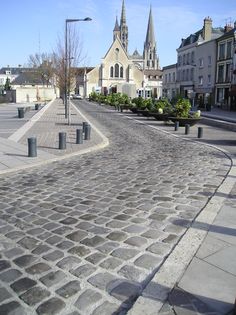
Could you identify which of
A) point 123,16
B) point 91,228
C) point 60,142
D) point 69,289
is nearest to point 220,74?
point 60,142

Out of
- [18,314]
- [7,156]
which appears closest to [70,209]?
[18,314]

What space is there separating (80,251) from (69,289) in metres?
0.80

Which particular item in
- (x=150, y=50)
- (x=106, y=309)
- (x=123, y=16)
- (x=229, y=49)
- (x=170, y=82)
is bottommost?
(x=106, y=309)

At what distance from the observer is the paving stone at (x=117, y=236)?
14.8 ft

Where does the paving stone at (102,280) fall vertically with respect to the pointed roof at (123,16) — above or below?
below

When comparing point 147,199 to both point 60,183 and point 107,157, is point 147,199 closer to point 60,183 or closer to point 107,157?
point 60,183

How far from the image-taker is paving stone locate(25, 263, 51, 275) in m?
3.67

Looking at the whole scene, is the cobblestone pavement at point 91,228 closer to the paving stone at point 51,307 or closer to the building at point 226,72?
the paving stone at point 51,307

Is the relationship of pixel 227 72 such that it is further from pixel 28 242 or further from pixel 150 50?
pixel 150 50

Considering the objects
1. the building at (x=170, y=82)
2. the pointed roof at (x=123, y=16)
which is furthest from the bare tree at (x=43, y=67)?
the pointed roof at (x=123, y=16)

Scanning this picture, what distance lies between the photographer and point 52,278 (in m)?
3.55

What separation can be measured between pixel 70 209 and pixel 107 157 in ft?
16.6

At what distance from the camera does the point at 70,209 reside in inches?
223

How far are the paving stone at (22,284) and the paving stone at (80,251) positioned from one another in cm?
70
